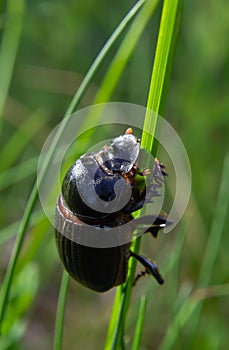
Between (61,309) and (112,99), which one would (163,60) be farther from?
(112,99)

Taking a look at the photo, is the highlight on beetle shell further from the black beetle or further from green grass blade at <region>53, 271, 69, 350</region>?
green grass blade at <region>53, 271, 69, 350</region>

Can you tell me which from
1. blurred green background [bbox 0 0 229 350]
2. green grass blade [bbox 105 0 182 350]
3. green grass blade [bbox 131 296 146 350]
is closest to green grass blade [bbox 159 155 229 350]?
blurred green background [bbox 0 0 229 350]

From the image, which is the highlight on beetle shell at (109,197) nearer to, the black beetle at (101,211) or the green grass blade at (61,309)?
the black beetle at (101,211)

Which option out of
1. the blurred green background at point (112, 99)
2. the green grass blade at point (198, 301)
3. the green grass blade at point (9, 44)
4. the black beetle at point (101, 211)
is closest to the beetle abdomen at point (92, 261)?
the black beetle at point (101, 211)

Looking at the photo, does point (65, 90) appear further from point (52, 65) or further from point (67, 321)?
point (67, 321)

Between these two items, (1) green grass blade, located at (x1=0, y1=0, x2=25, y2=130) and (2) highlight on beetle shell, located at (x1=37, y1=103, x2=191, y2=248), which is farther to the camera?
(1) green grass blade, located at (x1=0, y1=0, x2=25, y2=130)

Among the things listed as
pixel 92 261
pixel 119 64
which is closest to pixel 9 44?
pixel 119 64
